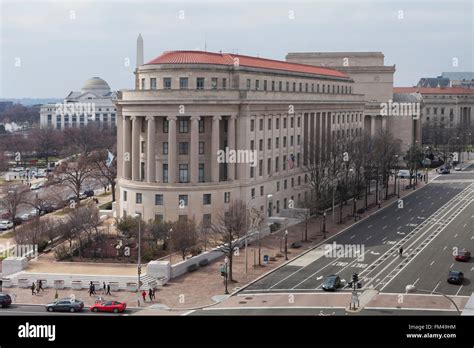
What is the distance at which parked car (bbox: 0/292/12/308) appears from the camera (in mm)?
41406

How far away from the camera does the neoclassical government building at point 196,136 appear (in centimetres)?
6359

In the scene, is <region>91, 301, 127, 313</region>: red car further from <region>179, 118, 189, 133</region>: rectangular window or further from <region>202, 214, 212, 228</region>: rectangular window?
<region>179, 118, 189, 133</region>: rectangular window

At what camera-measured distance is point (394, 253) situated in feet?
186

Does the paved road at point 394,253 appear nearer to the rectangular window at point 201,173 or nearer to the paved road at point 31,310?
the paved road at point 31,310

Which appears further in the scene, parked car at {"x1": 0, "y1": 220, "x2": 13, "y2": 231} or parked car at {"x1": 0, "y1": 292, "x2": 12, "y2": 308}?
A: parked car at {"x1": 0, "y1": 220, "x2": 13, "y2": 231}

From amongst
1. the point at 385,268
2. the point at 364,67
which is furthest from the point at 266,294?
the point at 364,67

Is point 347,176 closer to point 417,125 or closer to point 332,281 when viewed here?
point 332,281

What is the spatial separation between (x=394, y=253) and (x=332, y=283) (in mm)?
14376

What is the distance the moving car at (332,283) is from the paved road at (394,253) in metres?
0.80

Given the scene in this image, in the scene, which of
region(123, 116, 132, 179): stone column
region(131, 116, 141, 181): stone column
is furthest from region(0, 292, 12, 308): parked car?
region(123, 116, 132, 179): stone column

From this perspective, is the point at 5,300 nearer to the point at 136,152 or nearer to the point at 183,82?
the point at 136,152

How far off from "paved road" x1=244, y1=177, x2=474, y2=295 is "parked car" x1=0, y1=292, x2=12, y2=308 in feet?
52.0

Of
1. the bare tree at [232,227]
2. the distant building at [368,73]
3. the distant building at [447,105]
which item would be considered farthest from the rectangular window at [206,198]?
the distant building at [447,105]

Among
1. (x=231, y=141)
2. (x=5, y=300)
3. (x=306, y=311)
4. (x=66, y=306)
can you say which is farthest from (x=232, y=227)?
(x=5, y=300)
